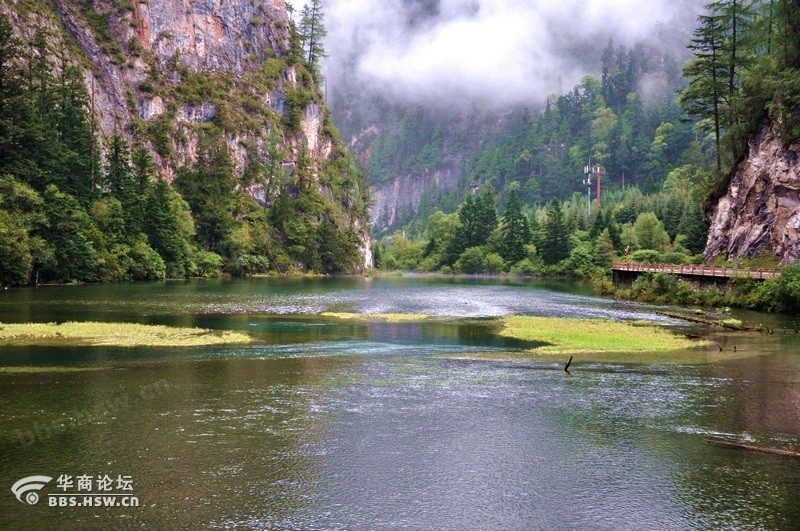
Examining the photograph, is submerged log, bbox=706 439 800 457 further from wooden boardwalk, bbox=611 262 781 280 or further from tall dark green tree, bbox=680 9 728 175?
tall dark green tree, bbox=680 9 728 175

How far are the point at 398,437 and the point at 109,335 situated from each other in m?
30.2

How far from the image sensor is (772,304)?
226 ft

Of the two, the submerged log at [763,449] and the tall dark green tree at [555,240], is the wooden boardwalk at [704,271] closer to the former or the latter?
the submerged log at [763,449]

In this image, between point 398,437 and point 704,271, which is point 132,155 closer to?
point 704,271

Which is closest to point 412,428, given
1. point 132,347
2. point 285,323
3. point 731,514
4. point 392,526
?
point 392,526

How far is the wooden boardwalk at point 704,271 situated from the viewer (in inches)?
2894

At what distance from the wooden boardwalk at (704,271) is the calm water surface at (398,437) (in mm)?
34667

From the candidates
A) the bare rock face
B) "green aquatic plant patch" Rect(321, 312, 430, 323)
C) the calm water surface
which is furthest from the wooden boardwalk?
"green aquatic plant patch" Rect(321, 312, 430, 323)

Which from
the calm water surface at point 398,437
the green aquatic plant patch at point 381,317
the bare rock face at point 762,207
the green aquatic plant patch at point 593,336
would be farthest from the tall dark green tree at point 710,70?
the calm water surface at point 398,437

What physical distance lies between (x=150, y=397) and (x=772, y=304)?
6348 centimetres

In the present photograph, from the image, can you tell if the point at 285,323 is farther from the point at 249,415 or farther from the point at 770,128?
the point at 770,128

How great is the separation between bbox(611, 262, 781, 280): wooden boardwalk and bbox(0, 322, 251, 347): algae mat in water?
185 feet

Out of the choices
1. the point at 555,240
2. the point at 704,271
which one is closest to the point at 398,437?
the point at 704,271

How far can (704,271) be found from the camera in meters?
82.8
